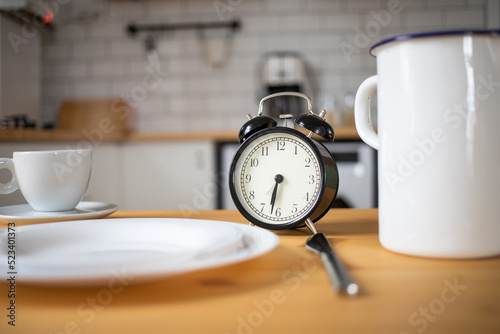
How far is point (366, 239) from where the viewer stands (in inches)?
22.3

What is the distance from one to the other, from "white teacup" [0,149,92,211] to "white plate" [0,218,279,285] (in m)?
0.19

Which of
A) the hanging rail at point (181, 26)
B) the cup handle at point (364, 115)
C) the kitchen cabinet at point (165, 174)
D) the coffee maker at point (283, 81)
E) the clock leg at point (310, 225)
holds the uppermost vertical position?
the hanging rail at point (181, 26)

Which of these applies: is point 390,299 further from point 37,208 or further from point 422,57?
point 37,208

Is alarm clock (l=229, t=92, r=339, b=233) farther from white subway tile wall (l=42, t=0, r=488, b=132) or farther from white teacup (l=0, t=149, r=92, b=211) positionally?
white subway tile wall (l=42, t=0, r=488, b=132)

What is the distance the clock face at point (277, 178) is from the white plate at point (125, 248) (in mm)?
110

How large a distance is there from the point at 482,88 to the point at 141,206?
2.21 meters

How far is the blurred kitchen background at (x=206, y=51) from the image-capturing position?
2.92 metres

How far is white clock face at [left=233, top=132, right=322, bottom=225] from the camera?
63 cm

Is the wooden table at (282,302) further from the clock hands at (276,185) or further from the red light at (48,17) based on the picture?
the red light at (48,17)

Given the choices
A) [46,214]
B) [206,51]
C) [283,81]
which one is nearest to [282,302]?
[46,214]

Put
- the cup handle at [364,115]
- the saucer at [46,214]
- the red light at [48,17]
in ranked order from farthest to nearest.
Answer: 1. the red light at [48,17]
2. the saucer at [46,214]
3. the cup handle at [364,115]

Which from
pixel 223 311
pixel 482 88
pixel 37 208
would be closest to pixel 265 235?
pixel 223 311

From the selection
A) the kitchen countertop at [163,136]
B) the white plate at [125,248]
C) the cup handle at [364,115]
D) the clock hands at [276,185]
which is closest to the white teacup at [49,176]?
the white plate at [125,248]

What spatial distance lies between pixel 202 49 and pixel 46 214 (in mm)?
2505
